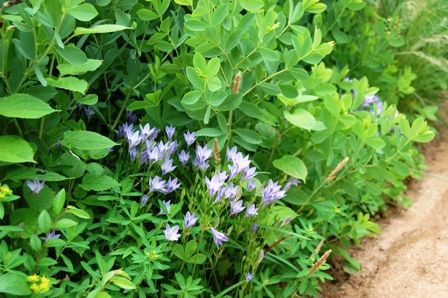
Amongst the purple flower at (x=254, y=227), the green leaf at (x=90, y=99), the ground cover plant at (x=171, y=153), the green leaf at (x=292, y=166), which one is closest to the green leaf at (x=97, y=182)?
the ground cover plant at (x=171, y=153)

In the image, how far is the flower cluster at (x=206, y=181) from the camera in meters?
2.01

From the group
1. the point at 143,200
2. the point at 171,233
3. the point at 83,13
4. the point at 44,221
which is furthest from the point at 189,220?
the point at 83,13

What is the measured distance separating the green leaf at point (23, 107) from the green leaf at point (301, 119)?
0.90m

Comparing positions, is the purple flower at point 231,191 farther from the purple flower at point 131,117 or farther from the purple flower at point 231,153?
the purple flower at point 131,117

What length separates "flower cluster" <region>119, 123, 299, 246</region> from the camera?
2006mm

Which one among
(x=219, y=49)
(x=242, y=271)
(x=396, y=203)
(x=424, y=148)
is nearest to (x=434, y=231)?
(x=396, y=203)

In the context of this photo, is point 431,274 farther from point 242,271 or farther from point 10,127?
point 10,127

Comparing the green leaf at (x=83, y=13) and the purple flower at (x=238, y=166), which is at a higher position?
the green leaf at (x=83, y=13)

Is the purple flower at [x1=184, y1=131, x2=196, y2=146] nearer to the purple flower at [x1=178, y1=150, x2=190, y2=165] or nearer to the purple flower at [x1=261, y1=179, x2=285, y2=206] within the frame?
the purple flower at [x1=178, y1=150, x2=190, y2=165]

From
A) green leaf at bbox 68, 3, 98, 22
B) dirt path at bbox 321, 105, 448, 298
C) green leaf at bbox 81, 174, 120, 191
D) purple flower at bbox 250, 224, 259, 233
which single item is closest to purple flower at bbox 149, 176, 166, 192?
green leaf at bbox 81, 174, 120, 191

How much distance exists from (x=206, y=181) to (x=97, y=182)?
335mm

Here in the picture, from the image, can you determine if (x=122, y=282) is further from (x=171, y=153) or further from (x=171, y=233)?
(x=171, y=153)

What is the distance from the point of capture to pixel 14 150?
186 centimetres

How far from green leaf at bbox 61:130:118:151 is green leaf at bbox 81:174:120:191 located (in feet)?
0.34
